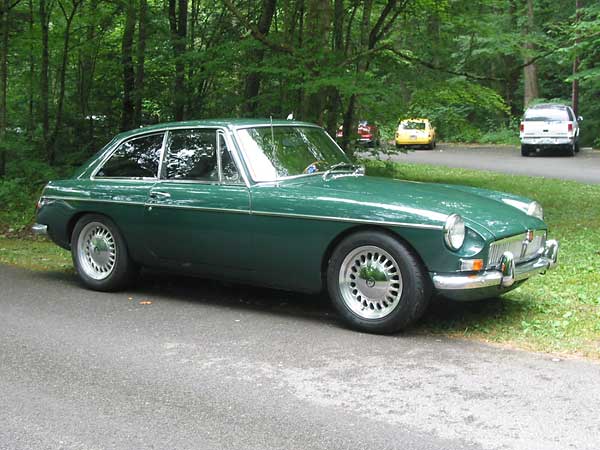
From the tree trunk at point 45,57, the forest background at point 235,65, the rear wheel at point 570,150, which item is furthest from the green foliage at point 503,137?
the tree trunk at point 45,57

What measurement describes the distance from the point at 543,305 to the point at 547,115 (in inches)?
960

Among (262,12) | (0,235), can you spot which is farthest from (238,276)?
(262,12)

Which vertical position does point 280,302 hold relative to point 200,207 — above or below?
below

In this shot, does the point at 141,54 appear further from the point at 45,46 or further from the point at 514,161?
the point at 514,161

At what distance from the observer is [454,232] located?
5.91 meters

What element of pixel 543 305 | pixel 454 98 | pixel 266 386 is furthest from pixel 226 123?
pixel 454 98

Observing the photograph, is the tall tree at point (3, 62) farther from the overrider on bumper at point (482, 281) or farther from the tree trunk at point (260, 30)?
the overrider on bumper at point (482, 281)

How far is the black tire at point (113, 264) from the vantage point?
771 centimetres

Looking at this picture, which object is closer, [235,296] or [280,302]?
Result: [280,302]

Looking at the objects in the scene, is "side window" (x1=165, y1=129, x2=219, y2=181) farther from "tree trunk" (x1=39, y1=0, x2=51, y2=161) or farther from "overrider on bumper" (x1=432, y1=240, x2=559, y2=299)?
"tree trunk" (x1=39, y1=0, x2=51, y2=161)

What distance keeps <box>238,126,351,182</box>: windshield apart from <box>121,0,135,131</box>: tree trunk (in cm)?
935

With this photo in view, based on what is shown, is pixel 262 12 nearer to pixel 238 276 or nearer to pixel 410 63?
pixel 410 63

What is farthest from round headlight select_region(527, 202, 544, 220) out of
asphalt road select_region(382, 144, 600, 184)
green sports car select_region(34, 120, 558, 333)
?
asphalt road select_region(382, 144, 600, 184)

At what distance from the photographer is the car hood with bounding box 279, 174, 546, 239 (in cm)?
605
